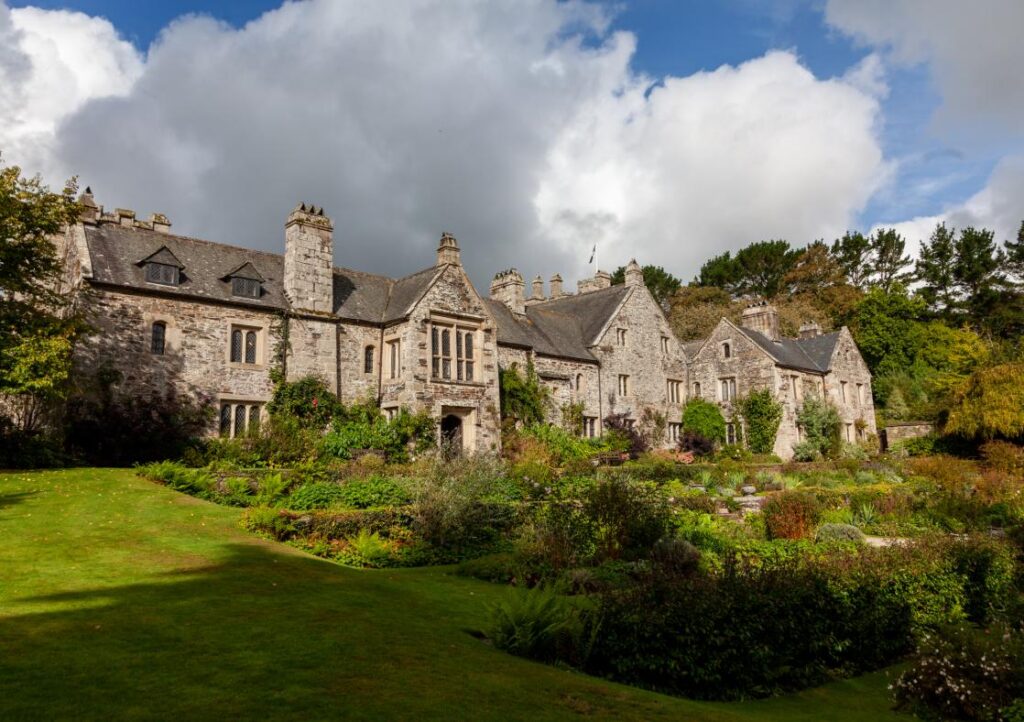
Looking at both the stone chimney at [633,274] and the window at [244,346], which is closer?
the window at [244,346]

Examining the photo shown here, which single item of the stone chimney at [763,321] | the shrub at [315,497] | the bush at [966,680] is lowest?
the bush at [966,680]

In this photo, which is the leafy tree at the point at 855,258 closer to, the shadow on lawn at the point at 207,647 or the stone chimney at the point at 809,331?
the stone chimney at the point at 809,331

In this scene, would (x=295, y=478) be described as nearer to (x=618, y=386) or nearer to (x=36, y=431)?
(x=36, y=431)

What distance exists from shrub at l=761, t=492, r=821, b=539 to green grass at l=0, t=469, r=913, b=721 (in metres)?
8.73

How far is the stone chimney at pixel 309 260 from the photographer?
2961 centimetres

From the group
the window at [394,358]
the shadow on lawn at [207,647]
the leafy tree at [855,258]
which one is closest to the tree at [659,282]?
the leafy tree at [855,258]

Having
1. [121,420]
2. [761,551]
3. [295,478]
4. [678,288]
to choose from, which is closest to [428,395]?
[295,478]

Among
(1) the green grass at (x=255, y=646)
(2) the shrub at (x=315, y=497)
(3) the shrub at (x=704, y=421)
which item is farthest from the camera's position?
(3) the shrub at (x=704, y=421)

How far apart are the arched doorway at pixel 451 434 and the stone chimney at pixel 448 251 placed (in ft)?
21.7

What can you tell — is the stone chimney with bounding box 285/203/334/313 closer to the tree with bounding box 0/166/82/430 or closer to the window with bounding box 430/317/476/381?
the window with bounding box 430/317/476/381

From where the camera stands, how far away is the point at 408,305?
1208 inches

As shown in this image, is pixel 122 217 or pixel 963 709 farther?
pixel 122 217

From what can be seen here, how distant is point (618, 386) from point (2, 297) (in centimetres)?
2796

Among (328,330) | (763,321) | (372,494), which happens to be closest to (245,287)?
(328,330)
